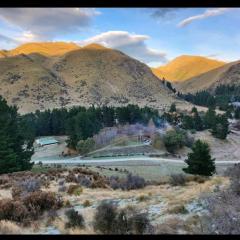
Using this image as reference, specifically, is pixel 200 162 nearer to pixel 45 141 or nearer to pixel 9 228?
pixel 9 228

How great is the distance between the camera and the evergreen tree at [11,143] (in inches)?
1307

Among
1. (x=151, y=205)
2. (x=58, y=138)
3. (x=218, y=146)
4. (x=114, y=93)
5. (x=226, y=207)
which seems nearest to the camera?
(x=226, y=207)

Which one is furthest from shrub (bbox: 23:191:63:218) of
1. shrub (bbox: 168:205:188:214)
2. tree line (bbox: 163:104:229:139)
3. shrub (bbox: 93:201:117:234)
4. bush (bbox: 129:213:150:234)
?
tree line (bbox: 163:104:229:139)

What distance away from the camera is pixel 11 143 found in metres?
34.6

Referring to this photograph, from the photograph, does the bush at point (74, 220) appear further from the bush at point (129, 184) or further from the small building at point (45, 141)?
the small building at point (45, 141)

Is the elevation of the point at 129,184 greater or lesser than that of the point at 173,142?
greater

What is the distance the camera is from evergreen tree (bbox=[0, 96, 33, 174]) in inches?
1307

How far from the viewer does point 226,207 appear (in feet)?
29.3

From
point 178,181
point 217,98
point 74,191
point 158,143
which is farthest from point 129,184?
point 217,98

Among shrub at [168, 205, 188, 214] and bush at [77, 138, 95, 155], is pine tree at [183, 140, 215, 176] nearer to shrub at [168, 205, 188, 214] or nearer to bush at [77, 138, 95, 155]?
shrub at [168, 205, 188, 214]
